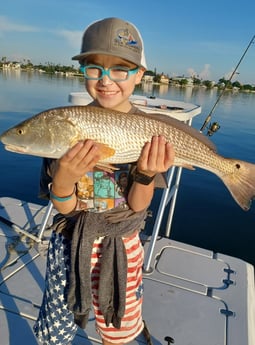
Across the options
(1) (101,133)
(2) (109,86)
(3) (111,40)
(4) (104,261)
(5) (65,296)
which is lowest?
(5) (65,296)

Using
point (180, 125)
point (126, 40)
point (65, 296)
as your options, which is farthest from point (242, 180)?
point (65, 296)

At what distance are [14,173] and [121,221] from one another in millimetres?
8169

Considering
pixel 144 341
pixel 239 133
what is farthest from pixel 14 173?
pixel 239 133

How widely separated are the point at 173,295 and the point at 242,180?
4.90 feet

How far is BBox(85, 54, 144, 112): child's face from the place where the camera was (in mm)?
1749

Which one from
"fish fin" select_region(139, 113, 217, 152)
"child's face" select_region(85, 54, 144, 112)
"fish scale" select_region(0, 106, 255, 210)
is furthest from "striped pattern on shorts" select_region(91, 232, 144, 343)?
"child's face" select_region(85, 54, 144, 112)

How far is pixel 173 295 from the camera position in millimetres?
3018

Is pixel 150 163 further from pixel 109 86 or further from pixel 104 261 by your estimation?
pixel 104 261

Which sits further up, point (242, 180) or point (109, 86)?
point (109, 86)

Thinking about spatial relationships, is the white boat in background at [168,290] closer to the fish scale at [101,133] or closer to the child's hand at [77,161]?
the fish scale at [101,133]

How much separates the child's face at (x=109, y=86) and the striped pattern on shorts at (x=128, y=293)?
848mm

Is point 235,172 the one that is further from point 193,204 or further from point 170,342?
point 193,204

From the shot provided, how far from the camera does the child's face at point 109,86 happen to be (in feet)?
5.74

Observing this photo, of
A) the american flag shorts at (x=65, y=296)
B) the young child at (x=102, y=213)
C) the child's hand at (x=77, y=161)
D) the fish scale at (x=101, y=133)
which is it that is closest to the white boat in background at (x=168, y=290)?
the american flag shorts at (x=65, y=296)
